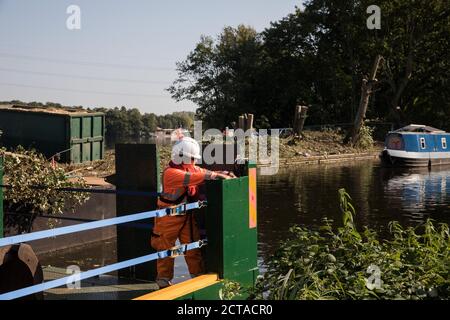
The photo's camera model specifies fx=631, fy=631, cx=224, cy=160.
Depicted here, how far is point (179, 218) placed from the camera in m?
6.18

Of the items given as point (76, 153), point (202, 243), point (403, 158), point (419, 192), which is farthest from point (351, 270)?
point (403, 158)

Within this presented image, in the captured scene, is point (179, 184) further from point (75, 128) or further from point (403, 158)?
point (403, 158)

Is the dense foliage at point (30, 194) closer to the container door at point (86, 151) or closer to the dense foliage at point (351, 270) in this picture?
the dense foliage at point (351, 270)

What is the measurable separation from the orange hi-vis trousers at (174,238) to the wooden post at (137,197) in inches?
34.6

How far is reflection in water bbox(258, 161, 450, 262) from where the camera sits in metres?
15.1

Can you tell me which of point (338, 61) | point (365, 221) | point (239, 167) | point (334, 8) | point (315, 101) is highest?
point (334, 8)

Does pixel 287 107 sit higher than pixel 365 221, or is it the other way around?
pixel 287 107

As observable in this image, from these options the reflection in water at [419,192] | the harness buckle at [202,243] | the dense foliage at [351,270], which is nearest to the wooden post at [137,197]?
the harness buckle at [202,243]

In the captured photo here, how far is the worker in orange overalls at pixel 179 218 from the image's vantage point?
6207 mm

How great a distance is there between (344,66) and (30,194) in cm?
4174

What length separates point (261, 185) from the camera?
22.2 meters

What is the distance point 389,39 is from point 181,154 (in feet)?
145

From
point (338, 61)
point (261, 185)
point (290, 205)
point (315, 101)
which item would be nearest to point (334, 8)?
point (338, 61)
